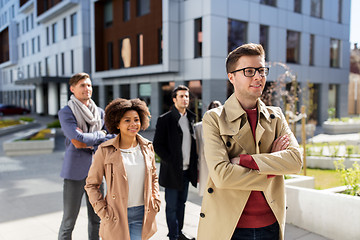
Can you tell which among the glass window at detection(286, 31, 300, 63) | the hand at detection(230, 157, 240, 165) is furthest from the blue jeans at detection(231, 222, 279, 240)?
the glass window at detection(286, 31, 300, 63)

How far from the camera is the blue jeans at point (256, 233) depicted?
2.31 meters

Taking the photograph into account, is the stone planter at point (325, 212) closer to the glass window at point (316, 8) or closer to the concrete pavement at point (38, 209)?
the concrete pavement at point (38, 209)

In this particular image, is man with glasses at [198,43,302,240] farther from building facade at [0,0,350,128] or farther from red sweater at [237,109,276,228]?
building facade at [0,0,350,128]

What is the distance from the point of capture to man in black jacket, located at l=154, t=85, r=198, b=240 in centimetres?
473

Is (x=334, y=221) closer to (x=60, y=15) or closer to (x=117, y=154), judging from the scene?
(x=117, y=154)

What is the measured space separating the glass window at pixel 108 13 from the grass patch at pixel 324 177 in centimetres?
2165

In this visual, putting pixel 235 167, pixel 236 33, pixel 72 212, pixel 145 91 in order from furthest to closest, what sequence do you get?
pixel 145 91 → pixel 236 33 → pixel 72 212 → pixel 235 167

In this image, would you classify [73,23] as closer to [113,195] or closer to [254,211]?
[113,195]

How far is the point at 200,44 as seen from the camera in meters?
19.6

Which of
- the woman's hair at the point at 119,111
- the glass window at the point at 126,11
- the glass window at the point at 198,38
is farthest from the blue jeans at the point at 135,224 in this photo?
the glass window at the point at 126,11

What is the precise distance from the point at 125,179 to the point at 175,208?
182cm

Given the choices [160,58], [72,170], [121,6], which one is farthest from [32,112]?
[72,170]

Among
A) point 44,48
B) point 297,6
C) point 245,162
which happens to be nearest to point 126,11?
point 297,6

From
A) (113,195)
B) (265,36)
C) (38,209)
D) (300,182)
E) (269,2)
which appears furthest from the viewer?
(269,2)
